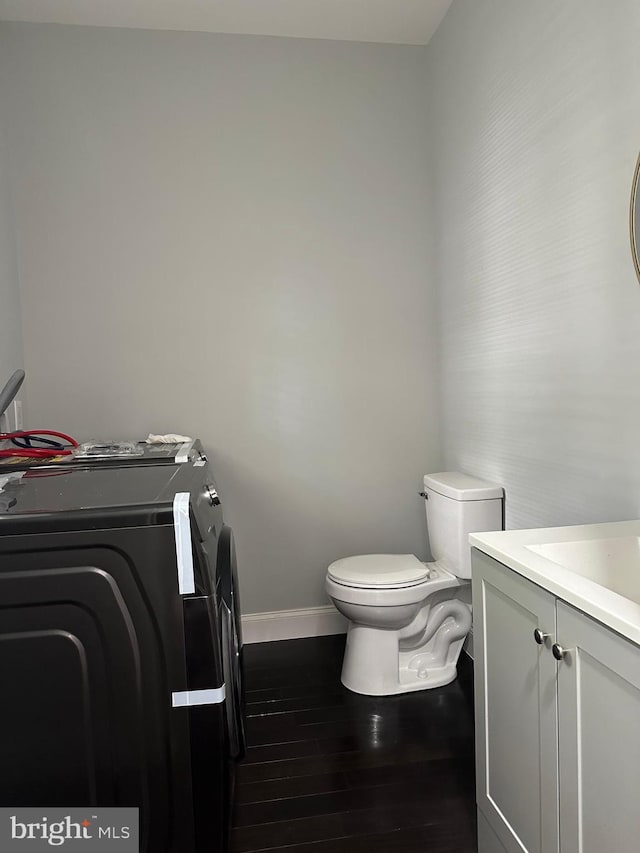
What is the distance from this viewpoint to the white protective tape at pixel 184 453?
1926 mm

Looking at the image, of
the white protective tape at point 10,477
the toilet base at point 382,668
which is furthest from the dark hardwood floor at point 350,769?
the white protective tape at point 10,477

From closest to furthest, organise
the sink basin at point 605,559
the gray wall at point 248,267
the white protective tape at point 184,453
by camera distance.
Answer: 1. the sink basin at point 605,559
2. the white protective tape at point 184,453
3. the gray wall at point 248,267

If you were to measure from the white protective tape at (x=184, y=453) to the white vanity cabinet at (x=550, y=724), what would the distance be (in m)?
0.91

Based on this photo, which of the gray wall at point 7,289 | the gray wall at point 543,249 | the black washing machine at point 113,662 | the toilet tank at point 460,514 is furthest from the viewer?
the gray wall at point 7,289

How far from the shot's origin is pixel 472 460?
2605mm

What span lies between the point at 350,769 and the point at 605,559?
1.09 metres

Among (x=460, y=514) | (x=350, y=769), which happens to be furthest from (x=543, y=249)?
(x=350, y=769)

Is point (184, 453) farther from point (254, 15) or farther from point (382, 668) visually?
point (254, 15)

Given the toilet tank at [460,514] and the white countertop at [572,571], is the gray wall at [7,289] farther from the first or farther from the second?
the white countertop at [572,571]

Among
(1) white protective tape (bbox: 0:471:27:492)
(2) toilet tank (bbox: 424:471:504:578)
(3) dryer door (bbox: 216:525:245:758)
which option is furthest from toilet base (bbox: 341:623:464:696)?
(1) white protective tape (bbox: 0:471:27:492)

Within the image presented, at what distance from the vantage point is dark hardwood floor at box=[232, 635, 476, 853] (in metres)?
1.66

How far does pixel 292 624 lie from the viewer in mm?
2965

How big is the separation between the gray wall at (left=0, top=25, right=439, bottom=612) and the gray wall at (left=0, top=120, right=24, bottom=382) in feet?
0.19

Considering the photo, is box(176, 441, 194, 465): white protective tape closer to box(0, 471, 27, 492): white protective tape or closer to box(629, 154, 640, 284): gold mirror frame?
box(0, 471, 27, 492): white protective tape
